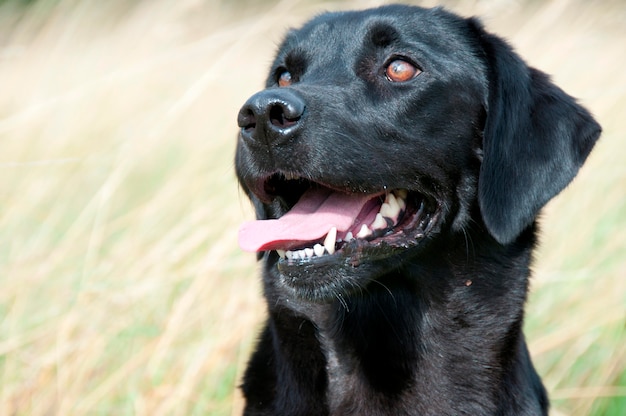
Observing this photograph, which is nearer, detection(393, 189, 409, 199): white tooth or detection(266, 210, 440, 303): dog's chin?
detection(266, 210, 440, 303): dog's chin

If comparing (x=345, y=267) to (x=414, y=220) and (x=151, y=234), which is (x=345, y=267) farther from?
(x=151, y=234)

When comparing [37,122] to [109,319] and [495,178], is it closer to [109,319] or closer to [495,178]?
[109,319]

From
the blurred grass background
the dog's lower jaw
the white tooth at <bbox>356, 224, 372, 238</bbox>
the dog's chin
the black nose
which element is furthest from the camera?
the blurred grass background

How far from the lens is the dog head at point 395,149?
8.11 feet

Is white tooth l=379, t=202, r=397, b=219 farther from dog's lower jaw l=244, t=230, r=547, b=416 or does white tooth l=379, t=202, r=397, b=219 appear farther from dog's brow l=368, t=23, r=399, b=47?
dog's brow l=368, t=23, r=399, b=47

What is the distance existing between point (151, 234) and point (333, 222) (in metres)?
1.88

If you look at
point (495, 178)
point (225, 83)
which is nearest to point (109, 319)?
point (495, 178)

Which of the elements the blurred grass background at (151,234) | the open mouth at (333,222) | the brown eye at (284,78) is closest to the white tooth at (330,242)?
the open mouth at (333,222)

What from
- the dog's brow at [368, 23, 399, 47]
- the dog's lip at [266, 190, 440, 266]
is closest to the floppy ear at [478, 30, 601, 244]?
the dog's lip at [266, 190, 440, 266]

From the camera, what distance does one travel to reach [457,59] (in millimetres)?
2875

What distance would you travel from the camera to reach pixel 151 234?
4230 millimetres

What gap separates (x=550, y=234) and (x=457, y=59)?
7.88 ft

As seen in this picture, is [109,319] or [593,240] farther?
[593,240]

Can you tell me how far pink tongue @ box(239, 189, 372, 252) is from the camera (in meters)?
2.51
